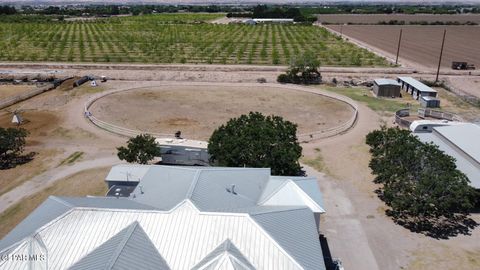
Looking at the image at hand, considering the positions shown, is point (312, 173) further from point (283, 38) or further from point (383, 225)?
point (283, 38)

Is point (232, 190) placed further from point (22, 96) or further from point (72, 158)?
point (22, 96)

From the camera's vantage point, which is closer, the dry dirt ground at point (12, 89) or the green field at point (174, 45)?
the dry dirt ground at point (12, 89)

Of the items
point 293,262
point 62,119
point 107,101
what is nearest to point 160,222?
point 293,262

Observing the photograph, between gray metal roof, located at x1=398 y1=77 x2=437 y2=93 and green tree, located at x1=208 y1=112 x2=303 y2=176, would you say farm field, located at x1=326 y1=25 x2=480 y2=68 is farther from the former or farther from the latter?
green tree, located at x1=208 y1=112 x2=303 y2=176

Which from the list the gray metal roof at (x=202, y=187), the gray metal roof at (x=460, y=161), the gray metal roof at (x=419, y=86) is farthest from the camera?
the gray metal roof at (x=419, y=86)

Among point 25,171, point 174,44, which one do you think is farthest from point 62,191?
point 174,44

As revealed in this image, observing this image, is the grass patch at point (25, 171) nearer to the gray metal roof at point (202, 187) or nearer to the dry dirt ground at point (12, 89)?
the gray metal roof at point (202, 187)

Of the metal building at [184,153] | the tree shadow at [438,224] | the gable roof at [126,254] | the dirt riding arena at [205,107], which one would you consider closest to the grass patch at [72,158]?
the dirt riding arena at [205,107]
